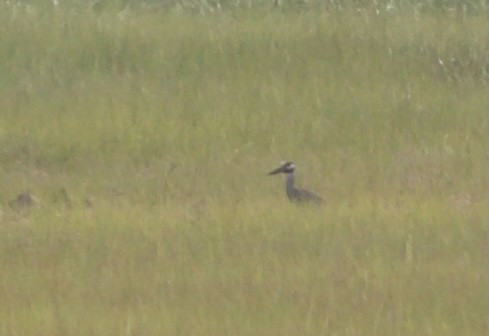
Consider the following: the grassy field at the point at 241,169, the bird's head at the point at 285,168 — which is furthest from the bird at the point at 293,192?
the grassy field at the point at 241,169

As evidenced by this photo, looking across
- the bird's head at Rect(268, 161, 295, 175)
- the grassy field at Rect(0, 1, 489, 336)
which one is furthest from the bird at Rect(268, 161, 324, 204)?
the grassy field at Rect(0, 1, 489, 336)

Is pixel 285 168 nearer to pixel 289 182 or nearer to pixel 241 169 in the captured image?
pixel 289 182

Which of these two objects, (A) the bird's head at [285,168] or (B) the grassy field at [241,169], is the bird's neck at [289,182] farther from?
(B) the grassy field at [241,169]

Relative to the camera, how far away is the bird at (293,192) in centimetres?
862

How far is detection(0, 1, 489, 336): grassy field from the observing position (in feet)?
22.2

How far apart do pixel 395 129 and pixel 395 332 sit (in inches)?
170

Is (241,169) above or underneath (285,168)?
underneath

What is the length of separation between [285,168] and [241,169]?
55 centimetres

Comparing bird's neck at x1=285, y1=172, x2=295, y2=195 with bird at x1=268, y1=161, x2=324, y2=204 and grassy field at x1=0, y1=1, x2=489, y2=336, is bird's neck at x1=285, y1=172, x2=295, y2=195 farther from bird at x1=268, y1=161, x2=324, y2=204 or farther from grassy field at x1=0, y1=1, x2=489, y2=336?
grassy field at x1=0, y1=1, x2=489, y2=336

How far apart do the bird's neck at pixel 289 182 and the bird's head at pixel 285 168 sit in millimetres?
41

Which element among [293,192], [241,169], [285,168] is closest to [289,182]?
[293,192]

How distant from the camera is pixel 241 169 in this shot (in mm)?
9719

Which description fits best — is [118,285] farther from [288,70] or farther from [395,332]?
[288,70]

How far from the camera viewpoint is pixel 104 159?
33.0ft
